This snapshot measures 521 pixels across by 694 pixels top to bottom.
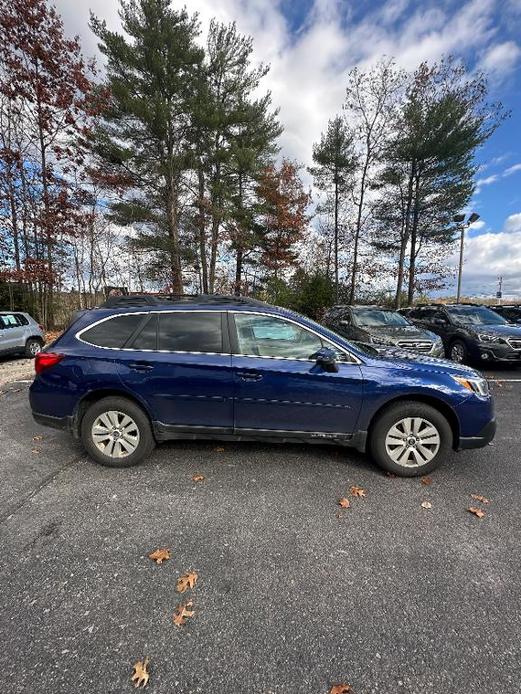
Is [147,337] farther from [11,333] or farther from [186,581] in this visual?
[11,333]

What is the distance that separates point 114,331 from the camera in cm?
336

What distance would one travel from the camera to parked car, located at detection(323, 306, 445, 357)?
7.13 meters

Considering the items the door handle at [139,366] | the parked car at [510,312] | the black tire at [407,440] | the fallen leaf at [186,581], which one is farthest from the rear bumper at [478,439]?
the parked car at [510,312]

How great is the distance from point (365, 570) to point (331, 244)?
2134cm

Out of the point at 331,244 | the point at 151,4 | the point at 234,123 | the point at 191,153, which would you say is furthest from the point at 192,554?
the point at 331,244

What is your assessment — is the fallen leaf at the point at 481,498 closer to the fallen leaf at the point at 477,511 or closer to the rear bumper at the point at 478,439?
the fallen leaf at the point at 477,511

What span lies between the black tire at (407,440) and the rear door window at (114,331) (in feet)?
8.90

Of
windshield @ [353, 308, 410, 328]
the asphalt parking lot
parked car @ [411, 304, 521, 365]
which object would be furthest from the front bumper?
the asphalt parking lot

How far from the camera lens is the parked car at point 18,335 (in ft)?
29.3

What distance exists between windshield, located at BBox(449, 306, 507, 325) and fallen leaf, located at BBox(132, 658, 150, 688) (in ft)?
32.0

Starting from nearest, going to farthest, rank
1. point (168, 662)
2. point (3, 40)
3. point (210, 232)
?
point (168, 662) → point (3, 40) → point (210, 232)

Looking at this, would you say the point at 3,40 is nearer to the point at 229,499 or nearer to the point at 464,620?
the point at 229,499

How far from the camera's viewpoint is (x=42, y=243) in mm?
12922

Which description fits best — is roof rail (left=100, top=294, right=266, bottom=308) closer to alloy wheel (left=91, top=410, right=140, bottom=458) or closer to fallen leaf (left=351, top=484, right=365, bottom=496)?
alloy wheel (left=91, top=410, right=140, bottom=458)
